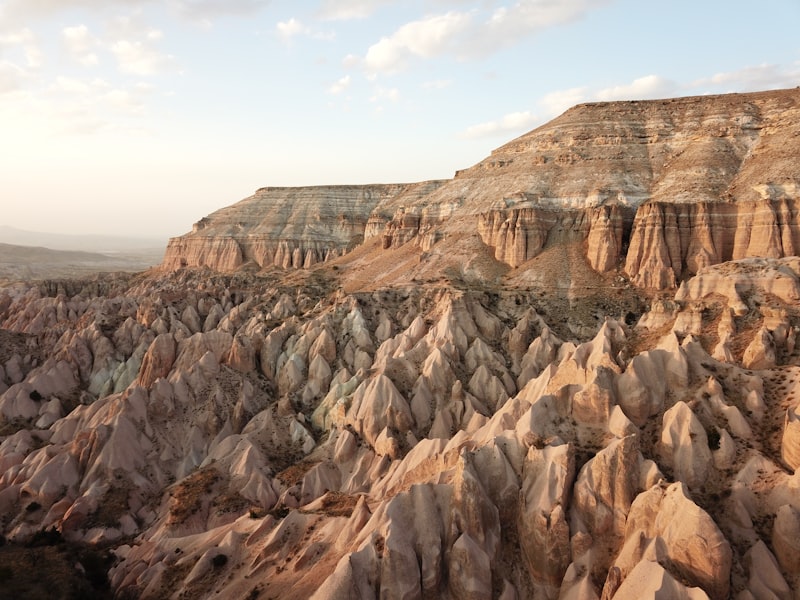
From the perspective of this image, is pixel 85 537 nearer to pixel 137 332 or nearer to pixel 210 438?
pixel 210 438

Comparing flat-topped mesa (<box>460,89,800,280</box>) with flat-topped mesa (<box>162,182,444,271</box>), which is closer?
flat-topped mesa (<box>460,89,800,280</box>)

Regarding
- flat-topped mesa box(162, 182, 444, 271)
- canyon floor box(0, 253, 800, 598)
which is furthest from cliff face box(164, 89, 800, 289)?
flat-topped mesa box(162, 182, 444, 271)

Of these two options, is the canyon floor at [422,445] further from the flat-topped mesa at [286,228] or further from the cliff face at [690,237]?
the flat-topped mesa at [286,228]

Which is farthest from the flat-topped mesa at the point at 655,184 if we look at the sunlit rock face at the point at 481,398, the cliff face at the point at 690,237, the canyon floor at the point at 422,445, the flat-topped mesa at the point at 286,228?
the flat-topped mesa at the point at 286,228

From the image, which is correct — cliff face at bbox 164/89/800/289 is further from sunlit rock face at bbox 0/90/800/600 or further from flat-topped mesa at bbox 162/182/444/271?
flat-topped mesa at bbox 162/182/444/271

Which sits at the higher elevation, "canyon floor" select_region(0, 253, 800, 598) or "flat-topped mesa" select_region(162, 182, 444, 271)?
"flat-topped mesa" select_region(162, 182, 444, 271)

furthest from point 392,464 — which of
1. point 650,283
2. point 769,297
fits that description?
point 650,283

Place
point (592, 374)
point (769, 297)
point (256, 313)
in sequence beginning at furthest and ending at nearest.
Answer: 1. point (256, 313)
2. point (769, 297)
3. point (592, 374)
